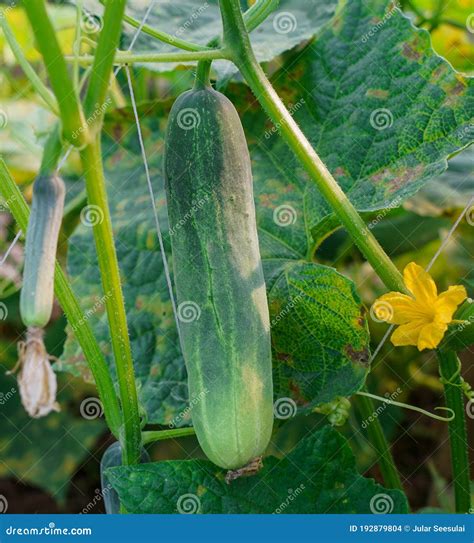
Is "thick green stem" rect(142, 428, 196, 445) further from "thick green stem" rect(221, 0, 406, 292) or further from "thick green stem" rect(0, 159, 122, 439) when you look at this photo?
"thick green stem" rect(221, 0, 406, 292)

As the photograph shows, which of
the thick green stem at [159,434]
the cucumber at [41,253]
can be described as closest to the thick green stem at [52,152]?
the cucumber at [41,253]

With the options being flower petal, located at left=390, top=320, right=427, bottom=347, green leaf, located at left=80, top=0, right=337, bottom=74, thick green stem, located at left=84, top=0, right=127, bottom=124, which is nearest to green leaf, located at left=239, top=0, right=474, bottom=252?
green leaf, located at left=80, top=0, right=337, bottom=74

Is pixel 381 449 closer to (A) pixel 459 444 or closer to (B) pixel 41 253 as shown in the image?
(A) pixel 459 444

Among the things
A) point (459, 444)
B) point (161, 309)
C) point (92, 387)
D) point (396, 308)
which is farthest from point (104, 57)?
point (92, 387)

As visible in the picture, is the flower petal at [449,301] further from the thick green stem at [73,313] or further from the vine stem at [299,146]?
the thick green stem at [73,313]

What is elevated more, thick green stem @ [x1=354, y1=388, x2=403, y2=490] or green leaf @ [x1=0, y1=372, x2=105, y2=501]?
thick green stem @ [x1=354, y1=388, x2=403, y2=490]

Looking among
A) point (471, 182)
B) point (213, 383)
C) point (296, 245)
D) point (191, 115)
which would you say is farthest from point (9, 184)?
point (471, 182)
